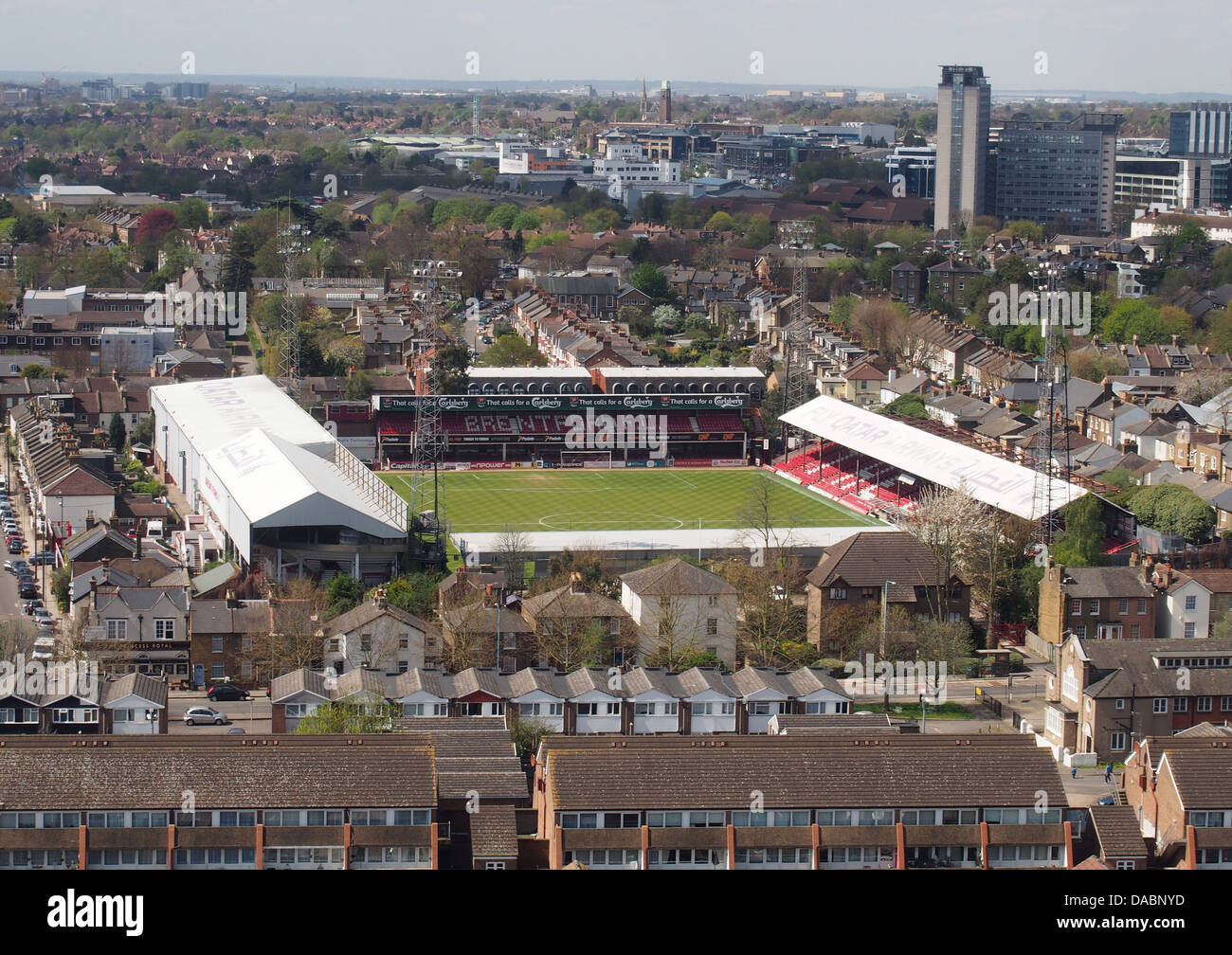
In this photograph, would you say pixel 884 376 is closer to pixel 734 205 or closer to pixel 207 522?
pixel 207 522

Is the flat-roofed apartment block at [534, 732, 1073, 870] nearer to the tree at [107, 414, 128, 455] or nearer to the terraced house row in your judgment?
the terraced house row

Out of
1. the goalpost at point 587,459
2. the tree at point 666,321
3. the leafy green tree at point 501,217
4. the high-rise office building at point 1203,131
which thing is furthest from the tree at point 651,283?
the high-rise office building at point 1203,131

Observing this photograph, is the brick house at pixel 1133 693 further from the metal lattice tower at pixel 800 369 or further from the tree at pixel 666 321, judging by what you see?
the tree at pixel 666 321

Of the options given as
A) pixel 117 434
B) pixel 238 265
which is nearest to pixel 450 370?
pixel 117 434

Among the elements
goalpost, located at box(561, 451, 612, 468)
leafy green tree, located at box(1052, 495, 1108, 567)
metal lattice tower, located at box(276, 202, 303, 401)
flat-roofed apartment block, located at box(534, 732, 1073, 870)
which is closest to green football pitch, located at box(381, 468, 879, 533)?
goalpost, located at box(561, 451, 612, 468)

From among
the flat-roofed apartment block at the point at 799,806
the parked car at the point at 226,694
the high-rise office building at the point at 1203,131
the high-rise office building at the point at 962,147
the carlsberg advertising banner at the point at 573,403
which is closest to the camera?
the flat-roofed apartment block at the point at 799,806
